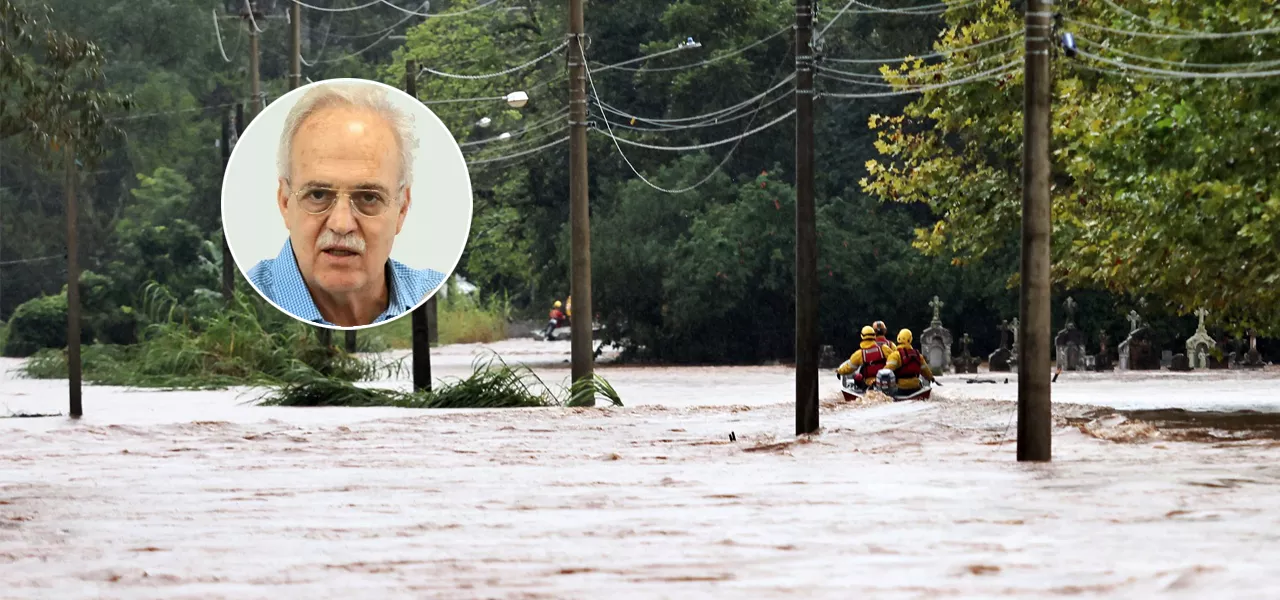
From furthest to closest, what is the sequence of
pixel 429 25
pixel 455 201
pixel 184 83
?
pixel 184 83 < pixel 429 25 < pixel 455 201

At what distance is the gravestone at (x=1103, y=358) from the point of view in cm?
5350

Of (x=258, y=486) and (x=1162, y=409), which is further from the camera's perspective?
(x=1162, y=409)

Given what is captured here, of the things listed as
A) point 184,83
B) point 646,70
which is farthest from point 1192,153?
point 184,83

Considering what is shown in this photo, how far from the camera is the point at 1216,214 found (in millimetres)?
25938

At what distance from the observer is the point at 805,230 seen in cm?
2517

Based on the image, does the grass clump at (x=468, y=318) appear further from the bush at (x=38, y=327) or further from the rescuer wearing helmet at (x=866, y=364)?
the rescuer wearing helmet at (x=866, y=364)

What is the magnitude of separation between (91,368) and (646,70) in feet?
58.2

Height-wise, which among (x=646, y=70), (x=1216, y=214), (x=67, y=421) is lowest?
(x=67, y=421)

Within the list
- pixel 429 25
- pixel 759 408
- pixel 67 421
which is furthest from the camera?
pixel 429 25

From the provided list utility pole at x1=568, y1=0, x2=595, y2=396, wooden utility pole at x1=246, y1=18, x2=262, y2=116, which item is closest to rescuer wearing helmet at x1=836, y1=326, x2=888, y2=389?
utility pole at x1=568, y1=0, x2=595, y2=396

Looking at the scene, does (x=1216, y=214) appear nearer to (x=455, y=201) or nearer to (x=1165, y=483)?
(x=1165, y=483)

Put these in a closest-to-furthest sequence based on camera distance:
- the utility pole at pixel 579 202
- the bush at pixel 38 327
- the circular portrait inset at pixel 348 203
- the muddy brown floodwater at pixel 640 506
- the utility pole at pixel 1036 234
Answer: the muddy brown floodwater at pixel 640 506
the utility pole at pixel 1036 234
the utility pole at pixel 579 202
the circular portrait inset at pixel 348 203
the bush at pixel 38 327

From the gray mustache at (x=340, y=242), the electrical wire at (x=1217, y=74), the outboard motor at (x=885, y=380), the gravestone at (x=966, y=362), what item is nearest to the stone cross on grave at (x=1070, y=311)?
the gravestone at (x=966, y=362)

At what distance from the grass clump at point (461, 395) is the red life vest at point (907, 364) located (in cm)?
439
